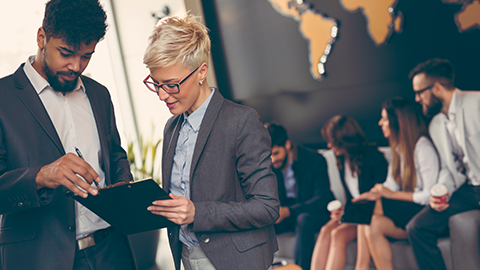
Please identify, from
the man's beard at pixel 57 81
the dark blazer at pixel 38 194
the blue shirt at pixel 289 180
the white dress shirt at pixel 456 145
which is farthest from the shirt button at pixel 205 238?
the white dress shirt at pixel 456 145

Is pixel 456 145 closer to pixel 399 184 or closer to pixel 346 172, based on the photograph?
pixel 399 184

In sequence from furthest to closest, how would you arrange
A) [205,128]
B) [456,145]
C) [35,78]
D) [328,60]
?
1. [328,60]
2. [456,145]
3. [35,78]
4. [205,128]

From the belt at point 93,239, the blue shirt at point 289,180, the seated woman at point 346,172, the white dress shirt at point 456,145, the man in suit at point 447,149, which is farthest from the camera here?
the blue shirt at point 289,180

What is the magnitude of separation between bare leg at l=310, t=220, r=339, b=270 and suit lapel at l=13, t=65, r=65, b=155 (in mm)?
2355

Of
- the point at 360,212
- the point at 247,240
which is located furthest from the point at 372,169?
the point at 247,240

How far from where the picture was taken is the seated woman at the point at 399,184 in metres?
2.86

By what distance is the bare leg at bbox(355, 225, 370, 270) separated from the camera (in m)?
2.87

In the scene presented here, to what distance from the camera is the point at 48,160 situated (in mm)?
1339

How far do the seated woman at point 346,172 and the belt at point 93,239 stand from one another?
2052 millimetres

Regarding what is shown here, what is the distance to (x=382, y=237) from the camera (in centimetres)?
285

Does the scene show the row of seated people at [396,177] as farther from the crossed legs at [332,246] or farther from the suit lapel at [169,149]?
the suit lapel at [169,149]

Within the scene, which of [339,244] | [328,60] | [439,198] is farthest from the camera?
[328,60]

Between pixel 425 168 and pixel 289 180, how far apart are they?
1177 mm

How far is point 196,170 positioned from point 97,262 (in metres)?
0.64
